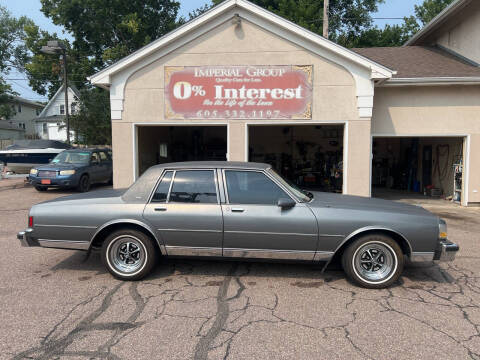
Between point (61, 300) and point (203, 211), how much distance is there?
189 centimetres

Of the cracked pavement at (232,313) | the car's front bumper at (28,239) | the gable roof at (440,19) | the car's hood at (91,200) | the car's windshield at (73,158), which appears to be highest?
the gable roof at (440,19)

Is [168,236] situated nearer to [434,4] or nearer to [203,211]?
[203,211]

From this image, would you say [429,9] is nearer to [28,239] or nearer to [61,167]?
[61,167]

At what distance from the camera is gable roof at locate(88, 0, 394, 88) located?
932cm

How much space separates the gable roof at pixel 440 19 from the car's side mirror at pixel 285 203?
36.4ft

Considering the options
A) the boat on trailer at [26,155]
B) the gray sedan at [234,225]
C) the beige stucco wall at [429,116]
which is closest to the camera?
the gray sedan at [234,225]

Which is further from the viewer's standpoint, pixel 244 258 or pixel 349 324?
pixel 244 258

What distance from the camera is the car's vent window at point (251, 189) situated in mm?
4375

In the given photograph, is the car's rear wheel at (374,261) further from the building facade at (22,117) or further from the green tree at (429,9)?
the building facade at (22,117)

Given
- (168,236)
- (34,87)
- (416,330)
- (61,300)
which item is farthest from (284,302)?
(34,87)

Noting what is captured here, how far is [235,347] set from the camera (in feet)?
9.71

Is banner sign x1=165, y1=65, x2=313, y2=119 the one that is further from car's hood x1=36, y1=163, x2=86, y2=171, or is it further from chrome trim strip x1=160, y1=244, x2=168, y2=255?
chrome trim strip x1=160, y1=244, x2=168, y2=255

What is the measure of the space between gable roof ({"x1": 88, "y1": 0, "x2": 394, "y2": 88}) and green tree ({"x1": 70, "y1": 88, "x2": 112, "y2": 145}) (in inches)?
529

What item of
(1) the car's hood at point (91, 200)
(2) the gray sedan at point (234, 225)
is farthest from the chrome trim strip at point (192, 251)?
(1) the car's hood at point (91, 200)
